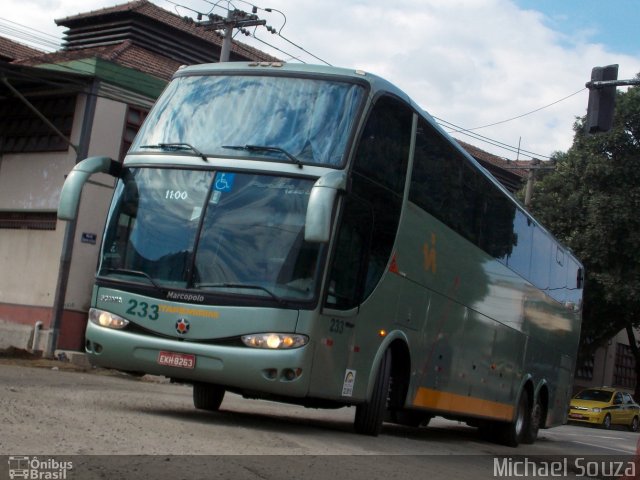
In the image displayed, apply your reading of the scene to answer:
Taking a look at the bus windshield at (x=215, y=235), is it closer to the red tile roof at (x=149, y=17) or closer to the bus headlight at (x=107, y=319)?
the bus headlight at (x=107, y=319)

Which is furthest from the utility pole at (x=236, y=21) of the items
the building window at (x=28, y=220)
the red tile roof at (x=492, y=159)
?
the red tile roof at (x=492, y=159)

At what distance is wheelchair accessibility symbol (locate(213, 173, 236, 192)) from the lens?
10.4 meters

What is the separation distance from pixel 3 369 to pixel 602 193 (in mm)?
22937

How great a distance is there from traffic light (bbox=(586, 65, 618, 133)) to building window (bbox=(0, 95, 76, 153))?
1442 cm

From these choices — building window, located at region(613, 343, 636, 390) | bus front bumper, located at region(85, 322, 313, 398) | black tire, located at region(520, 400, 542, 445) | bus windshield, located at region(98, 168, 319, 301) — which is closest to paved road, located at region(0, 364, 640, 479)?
bus front bumper, located at region(85, 322, 313, 398)

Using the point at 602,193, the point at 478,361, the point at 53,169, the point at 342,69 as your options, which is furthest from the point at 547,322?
the point at 602,193

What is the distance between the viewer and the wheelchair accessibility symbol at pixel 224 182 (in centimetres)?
1035

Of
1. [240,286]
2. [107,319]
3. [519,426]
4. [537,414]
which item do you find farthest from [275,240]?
[537,414]

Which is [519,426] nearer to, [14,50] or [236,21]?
[236,21]

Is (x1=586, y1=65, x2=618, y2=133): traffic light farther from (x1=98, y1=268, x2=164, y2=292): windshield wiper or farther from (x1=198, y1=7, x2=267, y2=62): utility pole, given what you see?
(x1=198, y1=7, x2=267, y2=62): utility pole

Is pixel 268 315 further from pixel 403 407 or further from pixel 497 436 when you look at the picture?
pixel 497 436

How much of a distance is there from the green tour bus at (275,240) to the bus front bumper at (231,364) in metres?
0.01

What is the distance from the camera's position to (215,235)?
1021 centimetres

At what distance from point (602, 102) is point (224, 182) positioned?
6.84 metres
